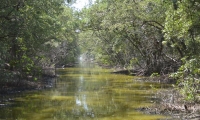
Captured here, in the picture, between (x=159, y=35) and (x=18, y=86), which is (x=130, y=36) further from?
(x=18, y=86)

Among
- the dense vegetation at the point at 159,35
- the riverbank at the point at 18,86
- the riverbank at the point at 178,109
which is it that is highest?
→ the dense vegetation at the point at 159,35

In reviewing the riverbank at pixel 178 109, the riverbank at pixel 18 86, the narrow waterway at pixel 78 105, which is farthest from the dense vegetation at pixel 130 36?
the narrow waterway at pixel 78 105

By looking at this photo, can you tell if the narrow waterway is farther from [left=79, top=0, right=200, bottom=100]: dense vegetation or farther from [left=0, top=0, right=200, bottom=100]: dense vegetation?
[left=79, top=0, right=200, bottom=100]: dense vegetation

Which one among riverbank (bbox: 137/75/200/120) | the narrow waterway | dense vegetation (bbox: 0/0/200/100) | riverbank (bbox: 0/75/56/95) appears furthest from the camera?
riverbank (bbox: 0/75/56/95)

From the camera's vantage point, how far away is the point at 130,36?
3106 centimetres

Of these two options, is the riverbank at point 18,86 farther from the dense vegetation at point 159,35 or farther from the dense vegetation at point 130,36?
the dense vegetation at point 159,35

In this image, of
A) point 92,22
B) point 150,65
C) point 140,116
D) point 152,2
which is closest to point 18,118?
point 140,116

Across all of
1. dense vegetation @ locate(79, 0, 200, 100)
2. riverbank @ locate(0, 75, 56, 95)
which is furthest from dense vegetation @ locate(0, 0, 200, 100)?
riverbank @ locate(0, 75, 56, 95)

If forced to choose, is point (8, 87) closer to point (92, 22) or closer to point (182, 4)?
point (182, 4)

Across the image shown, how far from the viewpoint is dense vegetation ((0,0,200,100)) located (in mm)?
11883

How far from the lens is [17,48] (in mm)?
20078

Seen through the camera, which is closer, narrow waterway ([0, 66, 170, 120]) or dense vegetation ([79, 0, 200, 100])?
dense vegetation ([79, 0, 200, 100])

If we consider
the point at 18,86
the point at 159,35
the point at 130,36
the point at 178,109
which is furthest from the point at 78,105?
the point at 130,36

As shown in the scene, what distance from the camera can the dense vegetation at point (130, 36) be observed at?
11883 millimetres
